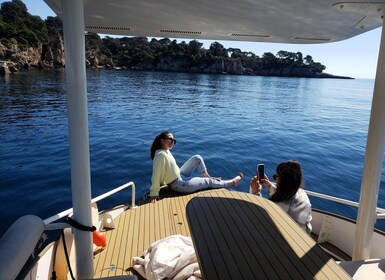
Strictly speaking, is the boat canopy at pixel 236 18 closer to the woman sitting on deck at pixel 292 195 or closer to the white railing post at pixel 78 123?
the white railing post at pixel 78 123

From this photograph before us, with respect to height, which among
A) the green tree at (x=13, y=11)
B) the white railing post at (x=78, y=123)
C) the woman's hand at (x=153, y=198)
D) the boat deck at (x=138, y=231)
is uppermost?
the green tree at (x=13, y=11)

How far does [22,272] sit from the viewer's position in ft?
3.72

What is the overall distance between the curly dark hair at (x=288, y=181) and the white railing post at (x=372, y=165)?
0.53m

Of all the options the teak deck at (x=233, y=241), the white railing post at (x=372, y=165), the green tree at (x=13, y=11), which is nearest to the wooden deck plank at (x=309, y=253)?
the teak deck at (x=233, y=241)

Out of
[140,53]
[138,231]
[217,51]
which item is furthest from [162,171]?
[217,51]

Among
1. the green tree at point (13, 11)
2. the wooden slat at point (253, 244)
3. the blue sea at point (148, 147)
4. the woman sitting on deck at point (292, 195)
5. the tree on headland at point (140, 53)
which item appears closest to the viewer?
the wooden slat at point (253, 244)

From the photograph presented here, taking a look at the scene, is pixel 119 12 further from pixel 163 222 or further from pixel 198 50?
pixel 198 50

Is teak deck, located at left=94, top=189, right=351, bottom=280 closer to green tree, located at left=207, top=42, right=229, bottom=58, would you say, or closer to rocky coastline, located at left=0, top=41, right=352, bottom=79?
rocky coastline, located at left=0, top=41, right=352, bottom=79

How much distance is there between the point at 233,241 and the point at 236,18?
1888 mm

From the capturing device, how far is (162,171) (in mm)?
4215

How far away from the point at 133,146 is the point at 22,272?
9.96 m

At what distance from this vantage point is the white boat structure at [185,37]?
1.52m

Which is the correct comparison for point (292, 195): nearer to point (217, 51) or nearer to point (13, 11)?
point (13, 11)

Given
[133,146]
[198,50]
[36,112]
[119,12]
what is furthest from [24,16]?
[119,12]
